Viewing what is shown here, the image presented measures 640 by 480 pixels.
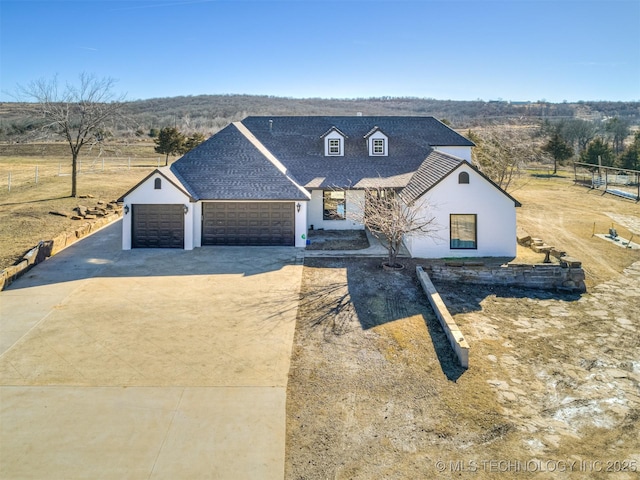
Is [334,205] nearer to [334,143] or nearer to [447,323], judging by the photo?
[334,143]

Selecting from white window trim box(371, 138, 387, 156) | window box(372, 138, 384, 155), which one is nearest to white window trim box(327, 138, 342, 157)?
white window trim box(371, 138, 387, 156)

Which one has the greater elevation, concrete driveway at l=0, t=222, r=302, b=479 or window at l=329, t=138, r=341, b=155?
window at l=329, t=138, r=341, b=155

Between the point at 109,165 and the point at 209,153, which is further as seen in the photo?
the point at 109,165

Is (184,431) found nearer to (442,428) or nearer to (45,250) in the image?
(442,428)

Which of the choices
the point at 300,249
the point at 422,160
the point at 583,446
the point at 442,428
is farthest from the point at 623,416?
the point at 422,160

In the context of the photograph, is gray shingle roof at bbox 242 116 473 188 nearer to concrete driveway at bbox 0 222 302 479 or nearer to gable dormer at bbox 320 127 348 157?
gable dormer at bbox 320 127 348 157

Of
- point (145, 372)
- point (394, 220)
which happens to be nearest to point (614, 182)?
point (394, 220)

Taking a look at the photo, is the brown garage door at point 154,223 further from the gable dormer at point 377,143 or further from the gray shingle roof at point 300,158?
the gable dormer at point 377,143
